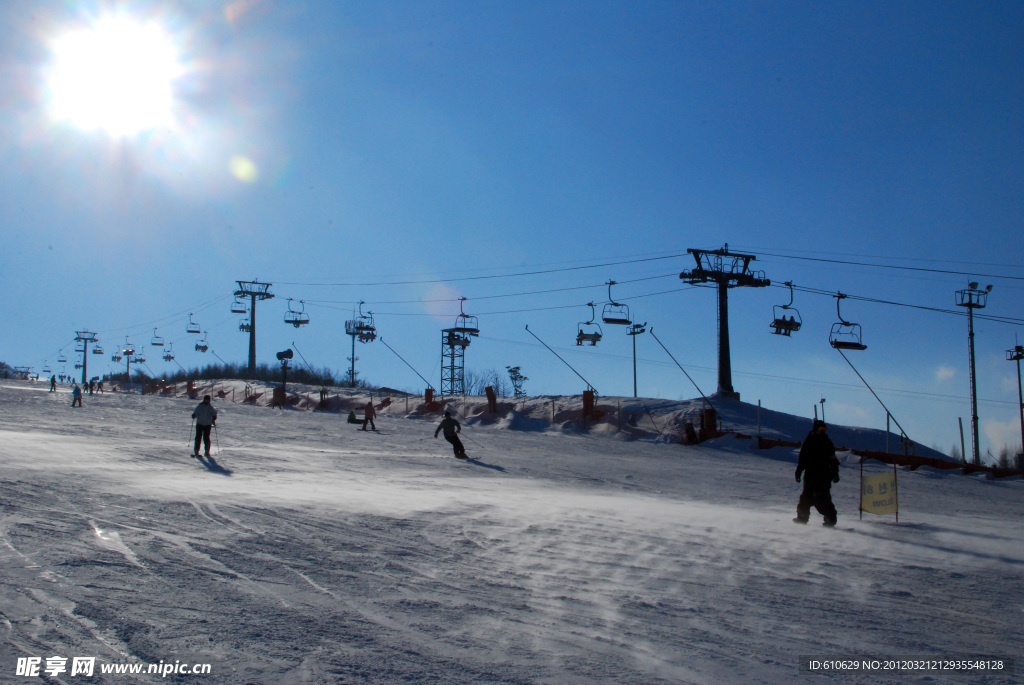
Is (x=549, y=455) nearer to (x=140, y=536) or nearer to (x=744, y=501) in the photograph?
(x=744, y=501)

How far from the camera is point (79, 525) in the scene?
343 inches

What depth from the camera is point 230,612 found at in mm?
5750

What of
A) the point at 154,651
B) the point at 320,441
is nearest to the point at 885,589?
the point at 154,651

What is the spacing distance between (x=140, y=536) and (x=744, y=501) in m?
12.1

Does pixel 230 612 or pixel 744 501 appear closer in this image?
pixel 230 612

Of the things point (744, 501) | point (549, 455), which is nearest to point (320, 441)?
point (549, 455)

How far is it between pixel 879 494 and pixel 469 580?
8761 mm

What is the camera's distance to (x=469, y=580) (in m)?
7.30

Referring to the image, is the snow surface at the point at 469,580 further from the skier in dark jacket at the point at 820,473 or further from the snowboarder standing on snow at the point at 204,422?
the snowboarder standing on snow at the point at 204,422

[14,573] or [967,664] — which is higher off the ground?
[14,573]

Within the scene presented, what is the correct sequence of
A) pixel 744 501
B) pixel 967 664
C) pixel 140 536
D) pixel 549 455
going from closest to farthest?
pixel 967 664, pixel 140 536, pixel 744 501, pixel 549 455

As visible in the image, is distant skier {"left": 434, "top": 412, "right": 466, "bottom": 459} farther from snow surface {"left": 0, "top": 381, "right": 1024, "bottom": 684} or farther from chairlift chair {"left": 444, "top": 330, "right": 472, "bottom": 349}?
chairlift chair {"left": 444, "top": 330, "right": 472, "bottom": 349}


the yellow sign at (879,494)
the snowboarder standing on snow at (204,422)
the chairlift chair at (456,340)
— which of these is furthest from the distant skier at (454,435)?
the chairlift chair at (456,340)

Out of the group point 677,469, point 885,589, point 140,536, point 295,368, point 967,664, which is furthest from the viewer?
point 295,368
